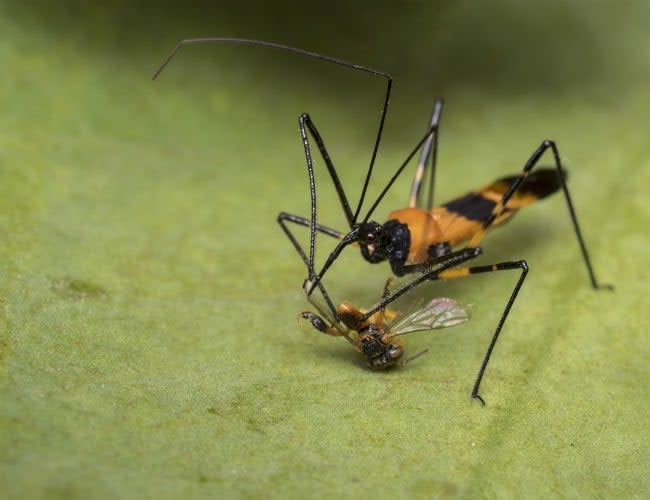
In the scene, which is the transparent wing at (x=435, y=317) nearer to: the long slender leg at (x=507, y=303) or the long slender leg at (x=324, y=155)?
the long slender leg at (x=507, y=303)

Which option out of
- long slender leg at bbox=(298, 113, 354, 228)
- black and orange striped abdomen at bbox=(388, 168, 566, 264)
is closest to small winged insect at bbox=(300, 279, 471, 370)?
long slender leg at bbox=(298, 113, 354, 228)

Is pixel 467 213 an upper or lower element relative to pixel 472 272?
upper

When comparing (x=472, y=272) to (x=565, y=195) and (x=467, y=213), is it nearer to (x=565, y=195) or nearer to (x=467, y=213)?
(x=467, y=213)

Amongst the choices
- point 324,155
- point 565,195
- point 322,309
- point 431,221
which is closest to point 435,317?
point 322,309

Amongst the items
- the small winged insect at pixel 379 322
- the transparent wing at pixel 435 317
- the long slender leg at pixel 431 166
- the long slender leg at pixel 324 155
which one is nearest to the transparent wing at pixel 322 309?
the small winged insect at pixel 379 322

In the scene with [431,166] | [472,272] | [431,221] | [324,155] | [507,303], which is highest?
[324,155]

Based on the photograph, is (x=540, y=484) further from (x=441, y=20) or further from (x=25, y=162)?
(x=441, y=20)
